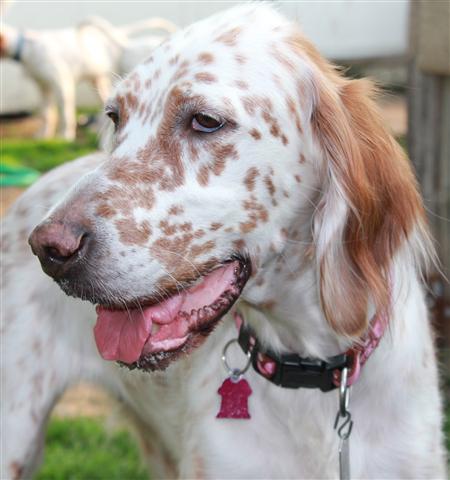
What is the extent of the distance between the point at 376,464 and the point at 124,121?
1159 millimetres

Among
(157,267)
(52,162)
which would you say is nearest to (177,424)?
(157,267)

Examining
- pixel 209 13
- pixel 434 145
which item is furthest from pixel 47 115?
pixel 434 145

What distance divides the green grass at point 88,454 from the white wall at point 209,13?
4.48 m

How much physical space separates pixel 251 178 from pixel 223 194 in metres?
0.09

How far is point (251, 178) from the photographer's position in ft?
7.70

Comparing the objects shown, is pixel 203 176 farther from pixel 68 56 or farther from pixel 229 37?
pixel 68 56

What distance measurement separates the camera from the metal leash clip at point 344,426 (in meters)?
2.60

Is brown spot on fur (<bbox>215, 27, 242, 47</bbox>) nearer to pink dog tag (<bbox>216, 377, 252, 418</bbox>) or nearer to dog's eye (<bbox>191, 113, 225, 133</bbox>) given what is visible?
dog's eye (<bbox>191, 113, 225, 133</bbox>)

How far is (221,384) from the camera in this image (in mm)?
2752

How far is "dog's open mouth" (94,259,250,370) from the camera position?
236 cm

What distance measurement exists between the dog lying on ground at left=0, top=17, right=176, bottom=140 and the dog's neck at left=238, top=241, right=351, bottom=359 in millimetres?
7713

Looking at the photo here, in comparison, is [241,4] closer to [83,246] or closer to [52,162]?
[83,246]

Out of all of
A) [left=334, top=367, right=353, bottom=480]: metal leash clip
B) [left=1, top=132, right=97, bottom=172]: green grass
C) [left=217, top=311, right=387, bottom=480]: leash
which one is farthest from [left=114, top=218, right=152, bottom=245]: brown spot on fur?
[left=1, top=132, right=97, bottom=172]: green grass

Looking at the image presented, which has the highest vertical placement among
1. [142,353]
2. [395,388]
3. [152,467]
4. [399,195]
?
[399,195]
